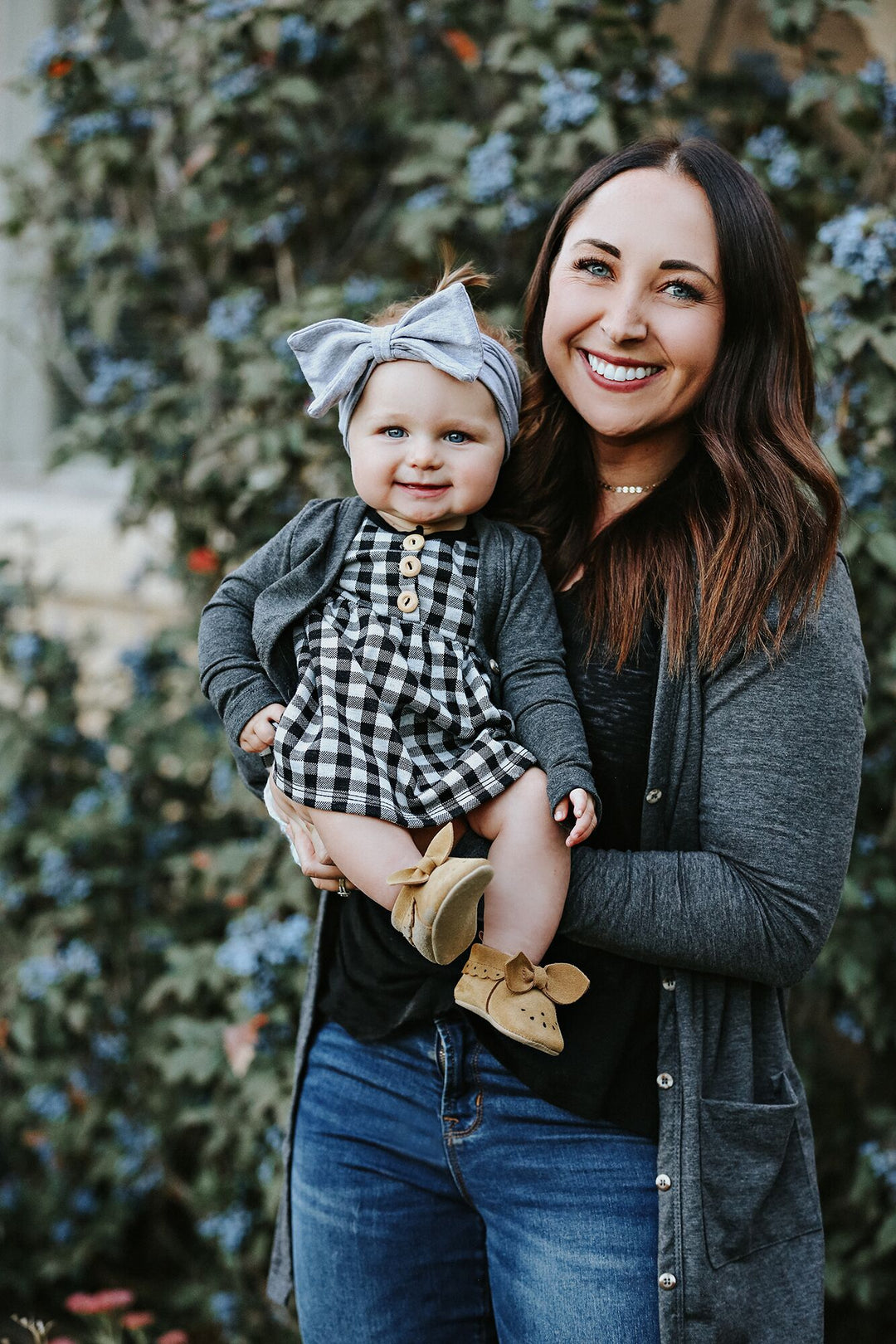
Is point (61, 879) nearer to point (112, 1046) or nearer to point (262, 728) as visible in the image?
point (112, 1046)

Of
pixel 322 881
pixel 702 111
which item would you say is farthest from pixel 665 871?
pixel 702 111

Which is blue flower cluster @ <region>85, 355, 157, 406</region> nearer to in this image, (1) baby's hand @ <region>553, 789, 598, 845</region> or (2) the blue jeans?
(2) the blue jeans

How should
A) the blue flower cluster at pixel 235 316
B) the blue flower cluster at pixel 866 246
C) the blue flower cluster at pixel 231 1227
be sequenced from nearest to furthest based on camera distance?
the blue flower cluster at pixel 866 246
the blue flower cluster at pixel 231 1227
the blue flower cluster at pixel 235 316

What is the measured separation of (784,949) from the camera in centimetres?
135

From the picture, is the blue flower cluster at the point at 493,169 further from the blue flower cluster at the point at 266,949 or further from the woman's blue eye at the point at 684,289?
the blue flower cluster at the point at 266,949

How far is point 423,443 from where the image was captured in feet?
4.83

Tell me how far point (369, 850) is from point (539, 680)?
11.0 inches

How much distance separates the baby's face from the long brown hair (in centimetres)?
18

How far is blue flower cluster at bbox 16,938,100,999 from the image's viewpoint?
2.98 m

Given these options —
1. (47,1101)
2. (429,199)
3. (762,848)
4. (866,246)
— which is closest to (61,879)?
(47,1101)

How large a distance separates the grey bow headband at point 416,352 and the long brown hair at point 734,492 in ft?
0.68

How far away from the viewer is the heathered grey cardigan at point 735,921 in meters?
1.33

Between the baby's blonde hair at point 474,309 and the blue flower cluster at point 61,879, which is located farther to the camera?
the blue flower cluster at point 61,879

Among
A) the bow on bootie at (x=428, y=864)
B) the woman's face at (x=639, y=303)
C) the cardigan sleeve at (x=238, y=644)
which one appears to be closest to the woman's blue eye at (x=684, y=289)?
the woman's face at (x=639, y=303)
